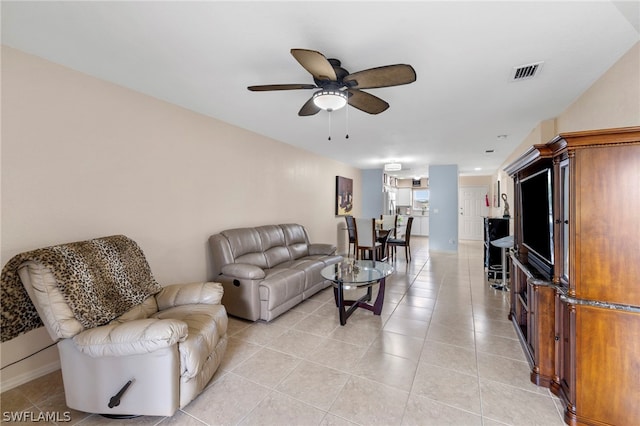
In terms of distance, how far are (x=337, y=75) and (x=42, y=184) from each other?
2.38 m

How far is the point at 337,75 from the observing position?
1.94 m

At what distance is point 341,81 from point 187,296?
7.09ft

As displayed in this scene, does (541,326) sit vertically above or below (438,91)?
below

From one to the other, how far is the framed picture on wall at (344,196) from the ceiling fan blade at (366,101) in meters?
4.30

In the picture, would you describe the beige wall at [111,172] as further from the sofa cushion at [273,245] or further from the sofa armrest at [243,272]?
the sofa armrest at [243,272]

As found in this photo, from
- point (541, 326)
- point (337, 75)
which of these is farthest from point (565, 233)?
point (337, 75)

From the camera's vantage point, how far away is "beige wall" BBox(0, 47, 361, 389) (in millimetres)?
1923

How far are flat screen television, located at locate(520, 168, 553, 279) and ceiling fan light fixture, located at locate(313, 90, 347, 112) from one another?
5.19 ft

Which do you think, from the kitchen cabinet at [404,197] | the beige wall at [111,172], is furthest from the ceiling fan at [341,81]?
the kitchen cabinet at [404,197]

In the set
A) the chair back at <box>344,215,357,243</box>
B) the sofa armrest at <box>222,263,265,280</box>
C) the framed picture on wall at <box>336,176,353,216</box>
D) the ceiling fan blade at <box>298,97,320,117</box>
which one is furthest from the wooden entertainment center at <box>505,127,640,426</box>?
the framed picture on wall at <box>336,176,353,216</box>

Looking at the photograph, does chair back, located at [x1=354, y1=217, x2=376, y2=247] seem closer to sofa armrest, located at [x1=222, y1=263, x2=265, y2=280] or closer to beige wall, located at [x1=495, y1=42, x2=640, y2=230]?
sofa armrest, located at [x1=222, y1=263, x2=265, y2=280]

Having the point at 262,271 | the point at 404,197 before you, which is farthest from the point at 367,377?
the point at 404,197

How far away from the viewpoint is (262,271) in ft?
9.95

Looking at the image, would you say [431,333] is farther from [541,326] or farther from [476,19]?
[476,19]
